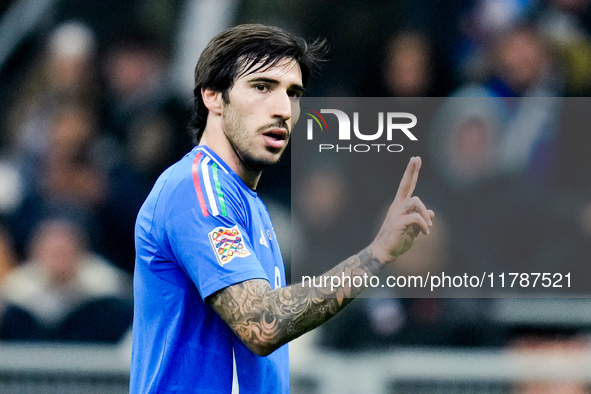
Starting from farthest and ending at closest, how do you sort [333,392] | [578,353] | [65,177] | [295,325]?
[65,177]
[578,353]
[333,392]
[295,325]

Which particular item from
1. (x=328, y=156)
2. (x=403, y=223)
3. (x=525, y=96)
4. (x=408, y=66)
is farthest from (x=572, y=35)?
(x=403, y=223)

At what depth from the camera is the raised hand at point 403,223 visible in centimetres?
277

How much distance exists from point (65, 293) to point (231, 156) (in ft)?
11.5

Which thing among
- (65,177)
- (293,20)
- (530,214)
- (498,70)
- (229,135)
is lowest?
(229,135)

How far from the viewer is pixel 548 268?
6.31 metres

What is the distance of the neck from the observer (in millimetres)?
3230

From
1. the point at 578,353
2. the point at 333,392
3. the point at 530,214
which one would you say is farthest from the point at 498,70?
the point at 333,392

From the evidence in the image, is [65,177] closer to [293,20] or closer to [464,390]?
[293,20]

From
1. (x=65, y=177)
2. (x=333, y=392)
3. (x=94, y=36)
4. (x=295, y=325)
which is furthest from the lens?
(x=94, y=36)

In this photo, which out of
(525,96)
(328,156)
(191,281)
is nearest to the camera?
(191,281)

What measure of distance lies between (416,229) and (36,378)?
12.2 feet

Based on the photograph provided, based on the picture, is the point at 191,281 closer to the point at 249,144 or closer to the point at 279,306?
the point at 279,306

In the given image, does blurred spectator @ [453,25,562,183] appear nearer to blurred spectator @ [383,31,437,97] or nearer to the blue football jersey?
blurred spectator @ [383,31,437,97]

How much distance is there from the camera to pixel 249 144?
3199 millimetres
